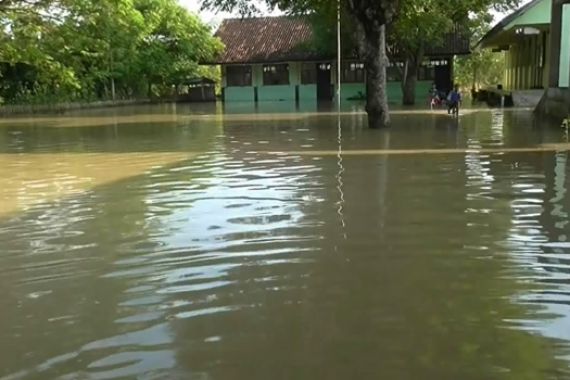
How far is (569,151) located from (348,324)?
9.88 metres

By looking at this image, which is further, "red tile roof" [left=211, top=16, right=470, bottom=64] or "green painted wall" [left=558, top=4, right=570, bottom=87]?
"red tile roof" [left=211, top=16, right=470, bottom=64]

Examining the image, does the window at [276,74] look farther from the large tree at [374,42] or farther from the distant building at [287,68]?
the large tree at [374,42]

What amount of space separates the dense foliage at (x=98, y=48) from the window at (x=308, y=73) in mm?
5974

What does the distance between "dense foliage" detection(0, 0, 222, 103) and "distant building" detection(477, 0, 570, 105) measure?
45.9 ft

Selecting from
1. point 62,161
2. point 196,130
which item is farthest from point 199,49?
point 62,161

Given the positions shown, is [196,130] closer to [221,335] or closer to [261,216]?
[261,216]

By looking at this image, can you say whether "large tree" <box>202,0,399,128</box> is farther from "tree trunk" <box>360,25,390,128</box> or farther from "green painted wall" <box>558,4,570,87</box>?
"green painted wall" <box>558,4,570,87</box>

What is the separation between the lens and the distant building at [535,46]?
72.9 ft

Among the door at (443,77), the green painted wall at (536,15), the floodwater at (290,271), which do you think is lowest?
the floodwater at (290,271)

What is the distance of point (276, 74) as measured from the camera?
1876 inches

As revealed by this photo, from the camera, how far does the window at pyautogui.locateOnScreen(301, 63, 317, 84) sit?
4684 cm

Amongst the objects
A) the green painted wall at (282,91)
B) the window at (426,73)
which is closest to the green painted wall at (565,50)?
the window at (426,73)

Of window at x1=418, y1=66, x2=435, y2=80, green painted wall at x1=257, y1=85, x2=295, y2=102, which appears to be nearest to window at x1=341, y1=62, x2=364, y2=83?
window at x1=418, y1=66, x2=435, y2=80

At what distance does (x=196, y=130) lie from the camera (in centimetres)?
2055
